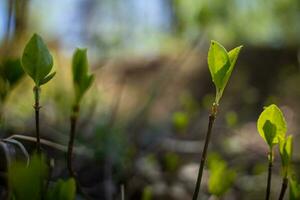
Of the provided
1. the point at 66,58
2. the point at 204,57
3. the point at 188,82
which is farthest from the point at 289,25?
the point at 66,58

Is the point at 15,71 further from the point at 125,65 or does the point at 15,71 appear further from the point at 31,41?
the point at 125,65

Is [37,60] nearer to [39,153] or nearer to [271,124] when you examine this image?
[39,153]

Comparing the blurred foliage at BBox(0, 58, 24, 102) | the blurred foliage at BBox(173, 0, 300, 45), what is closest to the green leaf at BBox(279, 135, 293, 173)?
the blurred foliage at BBox(0, 58, 24, 102)

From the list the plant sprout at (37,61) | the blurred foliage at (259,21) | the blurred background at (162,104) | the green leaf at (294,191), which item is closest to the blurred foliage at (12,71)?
the blurred background at (162,104)

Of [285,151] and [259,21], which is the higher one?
[259,21]

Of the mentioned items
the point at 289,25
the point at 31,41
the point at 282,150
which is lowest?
the point at 282,150

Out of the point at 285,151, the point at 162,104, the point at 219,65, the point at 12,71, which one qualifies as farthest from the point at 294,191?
the point at 162,104

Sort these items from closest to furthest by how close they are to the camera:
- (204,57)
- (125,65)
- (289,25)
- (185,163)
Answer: (185,163) → (204,57) → (125,65) → (289,25)

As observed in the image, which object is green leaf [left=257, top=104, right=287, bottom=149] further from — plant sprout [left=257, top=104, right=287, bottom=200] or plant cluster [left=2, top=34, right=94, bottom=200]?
plant cluster [left=2, top=34, right=94, bottom=200]
